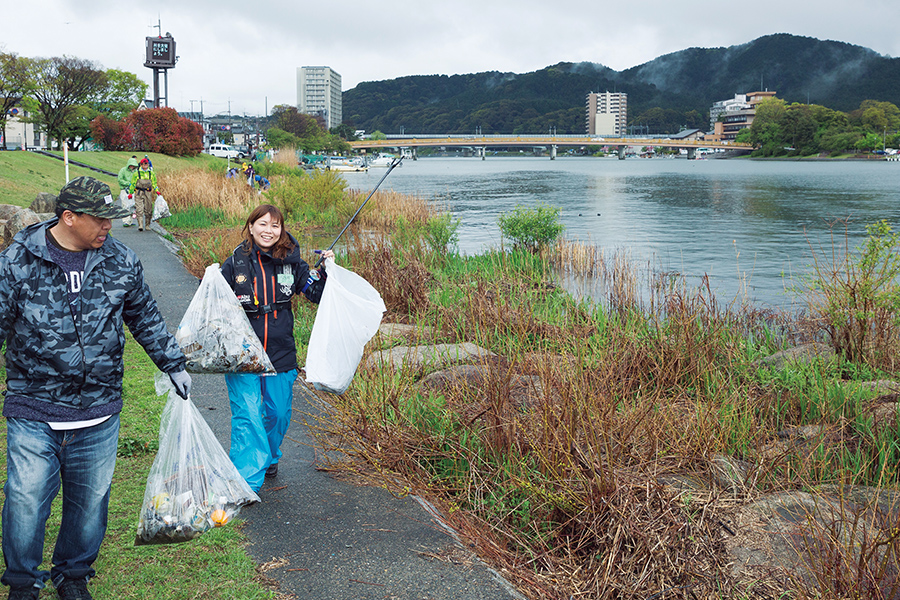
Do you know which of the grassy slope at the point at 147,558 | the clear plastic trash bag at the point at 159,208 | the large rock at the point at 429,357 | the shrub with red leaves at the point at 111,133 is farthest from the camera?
the shrub with red leaves at the point at 111,133

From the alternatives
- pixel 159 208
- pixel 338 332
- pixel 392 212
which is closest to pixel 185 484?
pixel 338 332

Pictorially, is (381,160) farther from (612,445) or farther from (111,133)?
(612,445)

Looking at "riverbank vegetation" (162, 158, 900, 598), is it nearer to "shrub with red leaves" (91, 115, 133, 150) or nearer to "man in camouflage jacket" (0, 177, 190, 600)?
"man in camouflage jacket" (0, 177, 190, 600)

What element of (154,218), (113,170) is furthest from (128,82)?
(154,218)

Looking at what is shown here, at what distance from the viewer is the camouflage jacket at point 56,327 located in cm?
301

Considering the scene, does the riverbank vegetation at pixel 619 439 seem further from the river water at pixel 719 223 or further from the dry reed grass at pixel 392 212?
the dry reed grass at pixel 392 212

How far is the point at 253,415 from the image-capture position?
4.31 meters

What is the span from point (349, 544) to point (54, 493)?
4.54 ft

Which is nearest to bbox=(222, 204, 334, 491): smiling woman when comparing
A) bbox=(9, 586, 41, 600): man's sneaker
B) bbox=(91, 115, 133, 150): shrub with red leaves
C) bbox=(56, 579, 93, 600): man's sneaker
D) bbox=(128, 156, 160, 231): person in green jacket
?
bbox=(56, 579, 93, 600): man's sneaker

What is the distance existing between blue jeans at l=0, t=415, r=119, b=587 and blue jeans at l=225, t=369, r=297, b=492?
100 centimetres

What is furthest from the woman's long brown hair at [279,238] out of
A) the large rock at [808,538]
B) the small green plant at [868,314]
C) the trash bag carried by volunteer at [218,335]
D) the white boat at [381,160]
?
the white boat at [381,160]

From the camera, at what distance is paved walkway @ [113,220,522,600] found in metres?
3.52

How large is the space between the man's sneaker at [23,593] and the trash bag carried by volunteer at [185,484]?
49cm

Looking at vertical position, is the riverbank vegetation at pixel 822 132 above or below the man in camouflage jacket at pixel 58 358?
above
